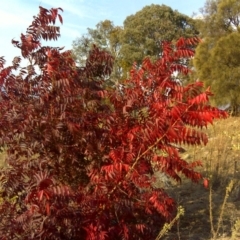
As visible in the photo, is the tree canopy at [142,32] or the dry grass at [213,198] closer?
the dry grass at [213,198]

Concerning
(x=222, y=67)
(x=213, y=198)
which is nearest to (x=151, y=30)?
(x=222, y=67)

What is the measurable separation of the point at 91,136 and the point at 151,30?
3554 centimetres

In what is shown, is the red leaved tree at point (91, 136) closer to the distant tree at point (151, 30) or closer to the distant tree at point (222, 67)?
the distant tree at point (222, 67)

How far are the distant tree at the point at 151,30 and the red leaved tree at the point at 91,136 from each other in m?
30.9

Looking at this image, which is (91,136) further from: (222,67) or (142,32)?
(142,32)

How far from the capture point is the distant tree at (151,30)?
36.4m

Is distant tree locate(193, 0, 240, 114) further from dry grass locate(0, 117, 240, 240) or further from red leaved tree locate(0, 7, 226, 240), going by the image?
red leaved tree locate(0, 7, 226, 240)

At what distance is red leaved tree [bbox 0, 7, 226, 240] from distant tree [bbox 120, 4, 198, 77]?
30899 mm

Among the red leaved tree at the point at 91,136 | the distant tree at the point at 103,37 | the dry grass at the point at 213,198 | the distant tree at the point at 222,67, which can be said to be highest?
Result: the distant tree at the point at 103,37

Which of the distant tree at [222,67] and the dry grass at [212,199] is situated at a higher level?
the distant tree at [222,67]

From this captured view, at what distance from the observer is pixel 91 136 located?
404 centimetres

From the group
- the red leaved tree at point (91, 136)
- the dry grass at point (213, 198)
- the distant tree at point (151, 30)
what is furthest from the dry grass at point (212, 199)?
the distant tree at point (151, 30)

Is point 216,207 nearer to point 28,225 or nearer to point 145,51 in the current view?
point 28,225

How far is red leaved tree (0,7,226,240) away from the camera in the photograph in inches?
149
